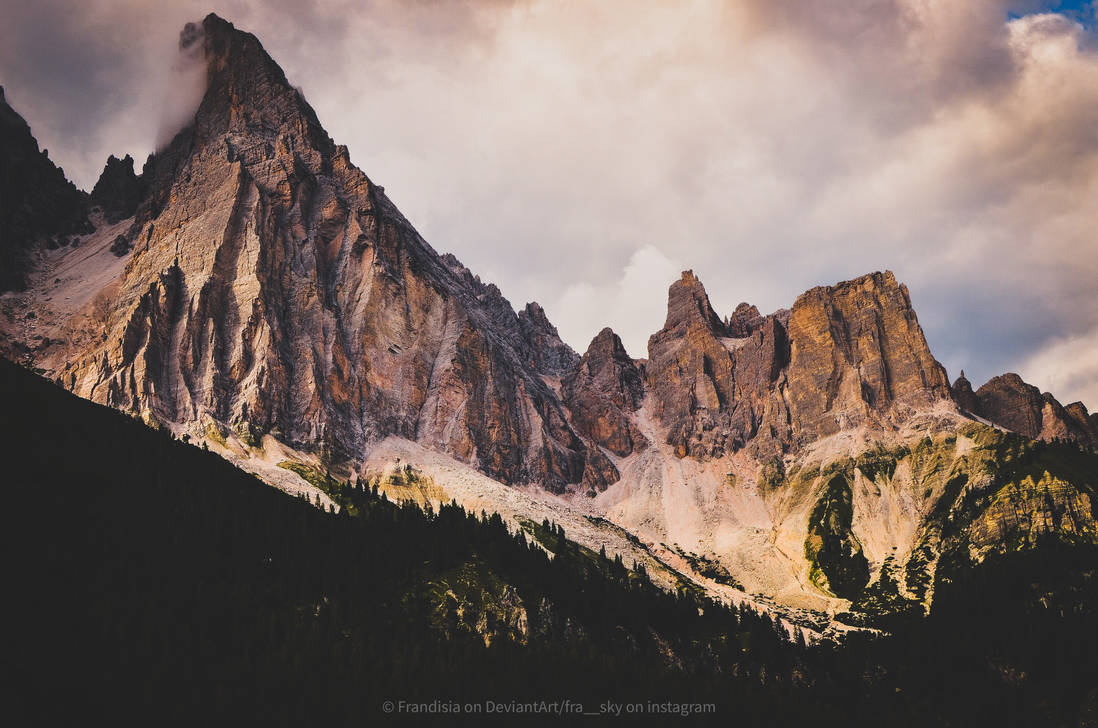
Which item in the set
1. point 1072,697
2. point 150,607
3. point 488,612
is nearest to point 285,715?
point 150,607

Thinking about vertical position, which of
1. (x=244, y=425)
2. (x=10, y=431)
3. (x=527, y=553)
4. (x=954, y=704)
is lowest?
(x=954, y=704)

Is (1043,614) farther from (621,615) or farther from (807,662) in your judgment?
(621,615)

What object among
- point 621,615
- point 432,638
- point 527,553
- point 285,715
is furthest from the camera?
point 527,553

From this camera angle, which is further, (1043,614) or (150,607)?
(1043,614)

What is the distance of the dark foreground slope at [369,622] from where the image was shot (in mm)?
76250

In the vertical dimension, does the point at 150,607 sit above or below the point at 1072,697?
above

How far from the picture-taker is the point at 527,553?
5517 inches

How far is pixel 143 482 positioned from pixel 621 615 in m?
80.2

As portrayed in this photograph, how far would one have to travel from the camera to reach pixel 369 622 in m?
98.8

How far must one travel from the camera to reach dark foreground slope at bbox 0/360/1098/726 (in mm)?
76250

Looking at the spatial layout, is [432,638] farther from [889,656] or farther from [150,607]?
[889,656]

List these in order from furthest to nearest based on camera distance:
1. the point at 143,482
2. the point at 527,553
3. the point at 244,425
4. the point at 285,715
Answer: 1. the point at 244,425
2. the point at 527,553
3. the point at 143,482
4. the point at 285,715

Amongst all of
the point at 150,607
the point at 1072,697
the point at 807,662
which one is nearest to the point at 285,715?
the point at 150,607

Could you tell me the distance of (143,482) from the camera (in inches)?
4321
